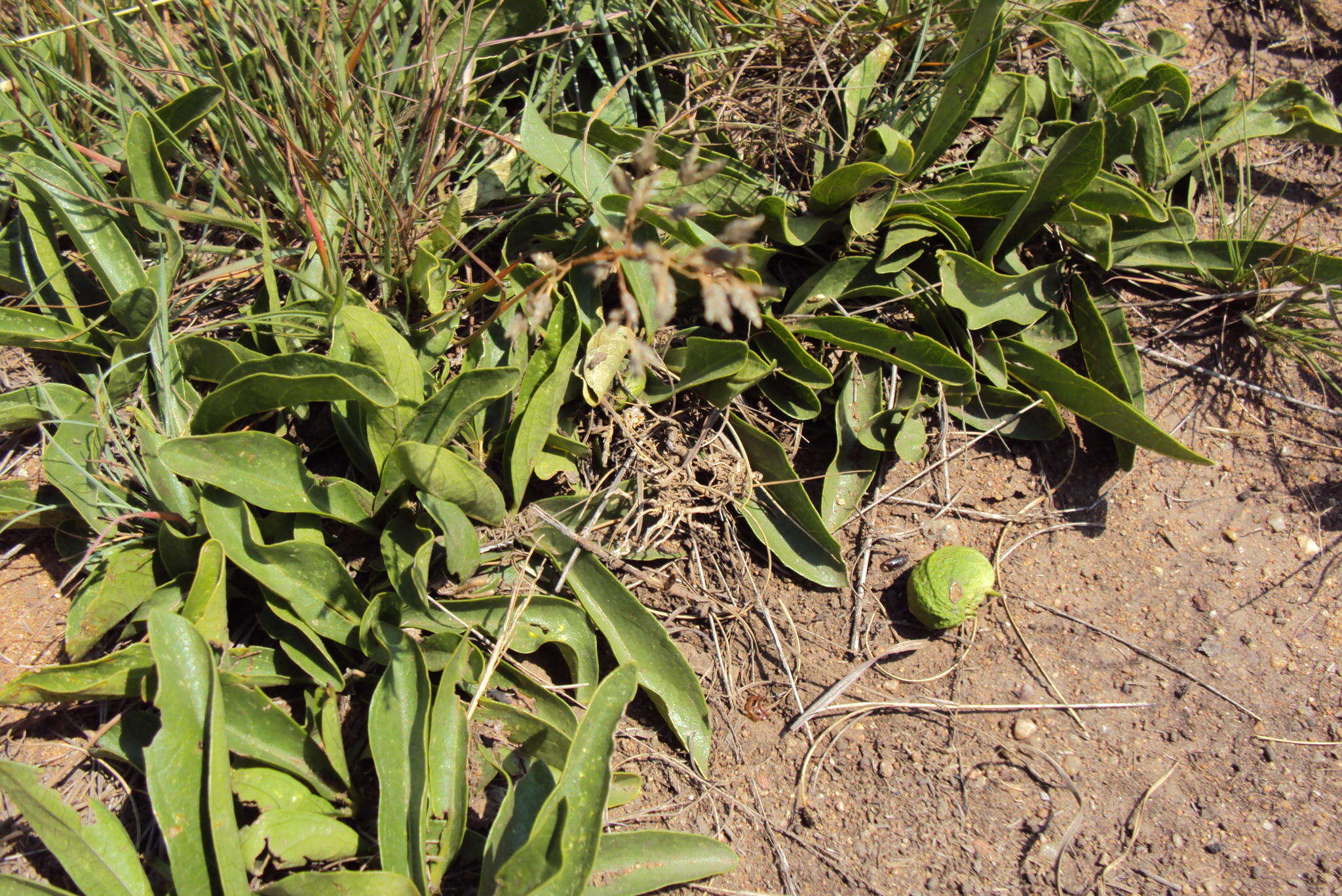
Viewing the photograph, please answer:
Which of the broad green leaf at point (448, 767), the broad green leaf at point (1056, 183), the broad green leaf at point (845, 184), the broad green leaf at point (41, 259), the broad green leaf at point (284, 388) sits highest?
the broad green leaf at point (41, 259)

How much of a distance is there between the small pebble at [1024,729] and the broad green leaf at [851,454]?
1.76 ft

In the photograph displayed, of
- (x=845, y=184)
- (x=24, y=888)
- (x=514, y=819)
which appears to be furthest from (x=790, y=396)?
(x=24, y=888)

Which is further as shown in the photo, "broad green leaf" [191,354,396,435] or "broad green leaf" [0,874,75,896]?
"broad green leaf" [191,354,396,435]

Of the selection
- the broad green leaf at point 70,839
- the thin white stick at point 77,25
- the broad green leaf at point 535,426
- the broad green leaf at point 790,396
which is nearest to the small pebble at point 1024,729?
the broad green leaf at point 790,396

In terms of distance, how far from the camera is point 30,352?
6.23 feet

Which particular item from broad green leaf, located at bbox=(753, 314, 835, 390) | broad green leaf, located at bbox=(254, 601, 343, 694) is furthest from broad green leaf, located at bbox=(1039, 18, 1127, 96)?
broad green leaf, located at bbox=(254, 601, 343, 694)

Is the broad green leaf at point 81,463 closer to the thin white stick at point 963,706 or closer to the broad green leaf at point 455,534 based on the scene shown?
the broad green leaf at point 455,534

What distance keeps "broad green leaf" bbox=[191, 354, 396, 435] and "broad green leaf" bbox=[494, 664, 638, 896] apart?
26.2 inches

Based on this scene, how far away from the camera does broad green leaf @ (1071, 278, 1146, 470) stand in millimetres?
1989

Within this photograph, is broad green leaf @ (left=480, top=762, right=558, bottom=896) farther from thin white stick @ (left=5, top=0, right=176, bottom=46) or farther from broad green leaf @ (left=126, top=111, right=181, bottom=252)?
thin white stick @ (left=5, top=0, right=176, bottom=46)

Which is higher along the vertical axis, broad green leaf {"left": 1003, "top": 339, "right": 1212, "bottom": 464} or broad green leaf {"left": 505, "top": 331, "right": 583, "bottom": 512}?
broad green leaf {"left": 505, "top": 331, "right": 583, "bottom": 512}

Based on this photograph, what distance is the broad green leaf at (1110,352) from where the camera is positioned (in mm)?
1989

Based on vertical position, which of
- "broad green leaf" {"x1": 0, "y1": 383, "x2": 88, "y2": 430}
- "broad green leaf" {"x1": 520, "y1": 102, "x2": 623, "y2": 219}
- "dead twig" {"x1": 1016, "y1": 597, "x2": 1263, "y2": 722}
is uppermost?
"broad green leaf" {"x1": 520, "y1": 102, "x2": 623, "y2": 219}

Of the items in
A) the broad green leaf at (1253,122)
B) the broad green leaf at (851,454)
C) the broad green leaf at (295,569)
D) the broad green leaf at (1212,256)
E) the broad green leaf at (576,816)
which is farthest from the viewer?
the broad green leaf at (1253,122)
